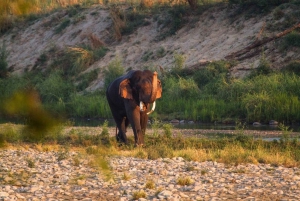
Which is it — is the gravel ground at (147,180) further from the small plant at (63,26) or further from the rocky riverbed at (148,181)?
the small plant at (63,26)

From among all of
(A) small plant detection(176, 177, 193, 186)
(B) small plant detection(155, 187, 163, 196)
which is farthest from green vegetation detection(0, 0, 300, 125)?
(B) small plant detection(155, 187, 163, 196)

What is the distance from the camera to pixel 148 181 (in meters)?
9.25

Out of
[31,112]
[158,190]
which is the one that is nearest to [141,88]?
[158,190]

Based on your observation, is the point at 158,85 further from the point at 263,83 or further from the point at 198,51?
the point at 198,51

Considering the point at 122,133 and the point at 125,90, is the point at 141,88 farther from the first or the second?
the point at 122,133

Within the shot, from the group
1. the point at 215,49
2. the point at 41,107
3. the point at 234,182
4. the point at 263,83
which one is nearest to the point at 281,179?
the point at 234,182

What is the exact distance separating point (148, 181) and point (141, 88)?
6491 millimetres

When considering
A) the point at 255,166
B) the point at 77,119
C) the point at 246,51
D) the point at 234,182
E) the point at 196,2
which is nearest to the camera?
the point at 234,182

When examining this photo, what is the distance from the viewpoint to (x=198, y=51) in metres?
34.3

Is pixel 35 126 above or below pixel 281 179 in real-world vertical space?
above

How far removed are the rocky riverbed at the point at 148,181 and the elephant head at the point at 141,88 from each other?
3.21 m

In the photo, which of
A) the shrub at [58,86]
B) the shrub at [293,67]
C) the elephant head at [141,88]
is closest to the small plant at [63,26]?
the shrub at [58,86]

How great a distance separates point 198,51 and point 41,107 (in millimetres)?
32175

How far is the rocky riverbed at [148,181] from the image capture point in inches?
339
